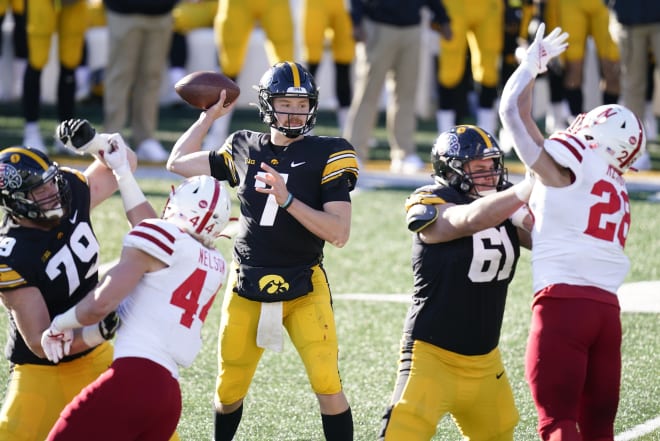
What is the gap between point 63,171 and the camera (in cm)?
441

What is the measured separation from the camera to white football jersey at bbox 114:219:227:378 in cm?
390

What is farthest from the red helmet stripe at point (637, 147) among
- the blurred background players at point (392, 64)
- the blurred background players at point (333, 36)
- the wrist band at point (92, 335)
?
the blurred background players at point (333, 36)

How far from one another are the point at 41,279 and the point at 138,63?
7075 mm

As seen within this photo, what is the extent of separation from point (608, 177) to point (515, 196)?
1.09 ft

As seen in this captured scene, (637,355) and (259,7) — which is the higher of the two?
(259,7)

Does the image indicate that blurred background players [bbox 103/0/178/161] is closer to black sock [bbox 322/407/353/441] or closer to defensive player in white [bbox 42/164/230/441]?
black sock [bbox 322/407/353/441]

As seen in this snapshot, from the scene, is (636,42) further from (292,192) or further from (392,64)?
(292,192)

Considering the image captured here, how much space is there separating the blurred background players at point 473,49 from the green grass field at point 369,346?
5.96 ft

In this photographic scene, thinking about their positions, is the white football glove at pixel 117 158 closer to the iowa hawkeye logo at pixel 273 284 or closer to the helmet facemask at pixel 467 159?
the iowa hawkeye logo at pixel 273 284

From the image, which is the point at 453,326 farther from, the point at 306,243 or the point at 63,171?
the point at 63,171

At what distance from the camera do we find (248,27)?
419 inches

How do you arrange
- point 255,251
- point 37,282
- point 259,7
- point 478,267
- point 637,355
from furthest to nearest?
1. point 259,7
2. point 637,355
3. point 255,251
4. point 478,267
5. point 37,282

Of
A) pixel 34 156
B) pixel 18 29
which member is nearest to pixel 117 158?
pixel 34 156

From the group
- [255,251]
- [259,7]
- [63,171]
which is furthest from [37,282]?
[259,7]
